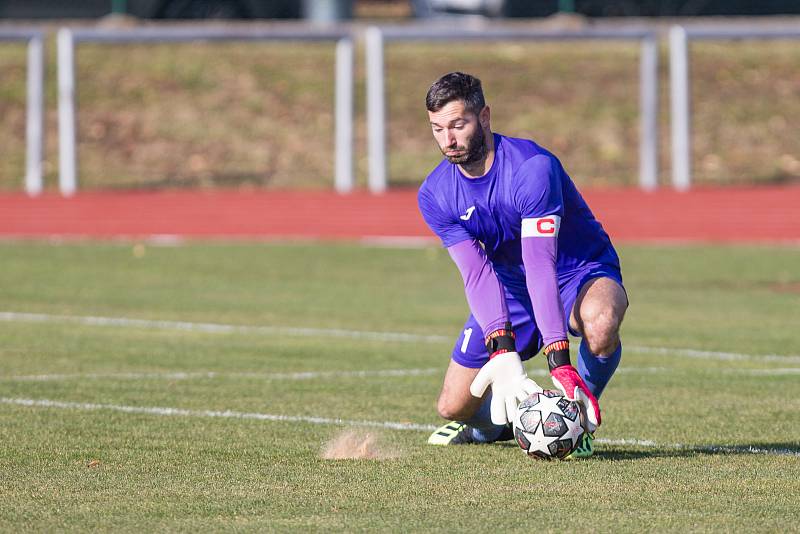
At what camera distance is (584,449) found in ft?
23.9

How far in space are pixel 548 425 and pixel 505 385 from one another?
0.30 meters

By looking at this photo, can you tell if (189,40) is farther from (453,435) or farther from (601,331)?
(601,331)

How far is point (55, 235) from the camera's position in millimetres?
22656

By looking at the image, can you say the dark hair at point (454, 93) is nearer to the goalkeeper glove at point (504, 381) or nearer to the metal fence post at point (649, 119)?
the goalkeeper glove at point (504, 381)

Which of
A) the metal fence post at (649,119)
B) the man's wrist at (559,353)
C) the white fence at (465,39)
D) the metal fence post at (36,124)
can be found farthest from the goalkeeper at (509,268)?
the metal fence post at (36,124)

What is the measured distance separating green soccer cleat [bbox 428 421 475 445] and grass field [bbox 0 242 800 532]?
0.14m

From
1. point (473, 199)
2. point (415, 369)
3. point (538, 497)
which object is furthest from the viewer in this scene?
point (415, 369)

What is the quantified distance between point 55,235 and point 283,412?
47.5 feet

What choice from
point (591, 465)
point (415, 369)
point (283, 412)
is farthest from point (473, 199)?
point (415, 369)

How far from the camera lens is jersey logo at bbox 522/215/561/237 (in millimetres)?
7148

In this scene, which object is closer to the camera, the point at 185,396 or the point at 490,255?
the point at 490,255

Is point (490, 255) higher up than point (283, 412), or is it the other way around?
point (490, 255)

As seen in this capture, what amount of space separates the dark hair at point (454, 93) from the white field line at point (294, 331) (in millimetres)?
4686

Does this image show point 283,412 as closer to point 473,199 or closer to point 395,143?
point 473,199
